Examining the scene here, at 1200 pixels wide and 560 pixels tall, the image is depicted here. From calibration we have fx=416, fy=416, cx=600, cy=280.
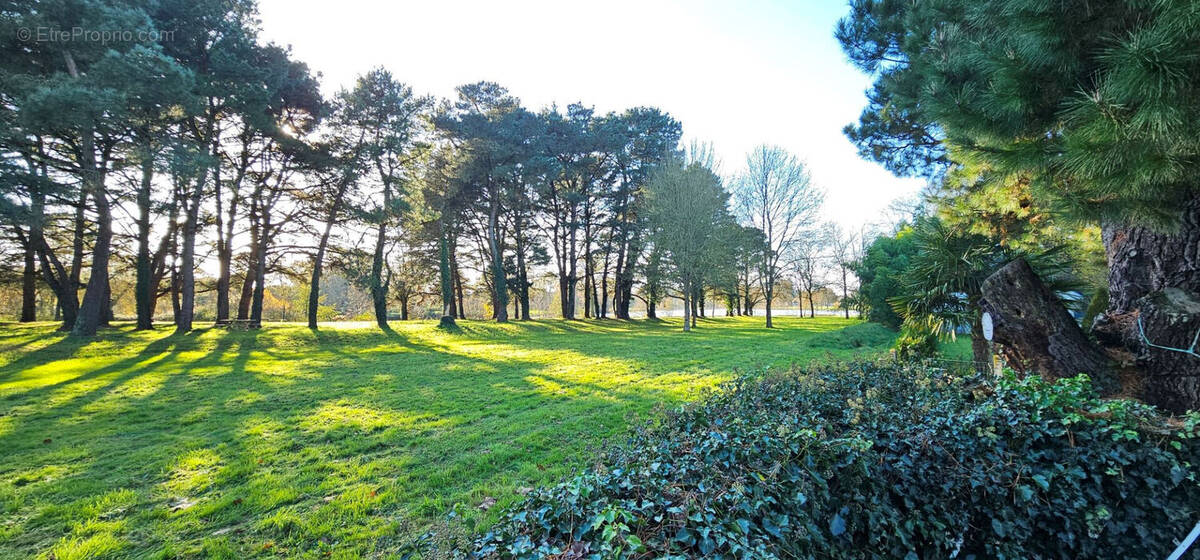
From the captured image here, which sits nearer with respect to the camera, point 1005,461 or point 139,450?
point 1005,461

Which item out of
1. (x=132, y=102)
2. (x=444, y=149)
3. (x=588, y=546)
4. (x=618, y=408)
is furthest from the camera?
(x=444, y=149)

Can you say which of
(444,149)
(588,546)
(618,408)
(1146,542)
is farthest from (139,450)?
(444,149)

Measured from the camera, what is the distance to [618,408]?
201 inches

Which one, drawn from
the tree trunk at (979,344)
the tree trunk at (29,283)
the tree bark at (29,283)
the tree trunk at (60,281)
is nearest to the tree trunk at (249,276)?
the tree trunk at (60,281)

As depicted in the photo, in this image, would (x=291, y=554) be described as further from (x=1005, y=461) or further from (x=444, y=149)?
(x=444, y=149)

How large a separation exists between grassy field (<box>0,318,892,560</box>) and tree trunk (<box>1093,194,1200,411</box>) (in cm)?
356

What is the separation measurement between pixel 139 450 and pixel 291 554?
3.08 meters

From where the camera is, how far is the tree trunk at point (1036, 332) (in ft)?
10.4

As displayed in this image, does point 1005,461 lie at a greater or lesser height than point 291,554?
greater

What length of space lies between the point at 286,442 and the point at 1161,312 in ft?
23.9

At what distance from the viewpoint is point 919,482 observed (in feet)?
→ 7.07

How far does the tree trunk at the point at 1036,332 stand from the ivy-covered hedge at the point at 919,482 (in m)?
0.77

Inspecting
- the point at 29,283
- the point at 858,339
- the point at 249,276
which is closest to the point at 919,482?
the point at 858,339

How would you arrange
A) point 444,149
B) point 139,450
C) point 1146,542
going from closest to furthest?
point 1146,542 < point 139,450 < point 444,149
